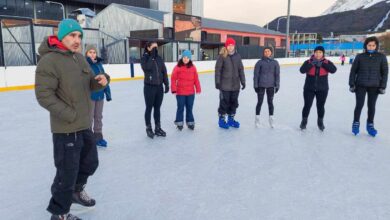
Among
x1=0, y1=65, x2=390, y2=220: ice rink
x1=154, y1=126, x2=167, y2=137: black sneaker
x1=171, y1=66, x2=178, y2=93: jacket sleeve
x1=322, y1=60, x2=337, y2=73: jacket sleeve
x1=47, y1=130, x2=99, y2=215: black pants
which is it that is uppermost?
x1=322, y1=60, x2=337, y2=73: jacket sleeve

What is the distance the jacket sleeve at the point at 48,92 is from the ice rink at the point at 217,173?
3.01 ft

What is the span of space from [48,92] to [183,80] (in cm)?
296

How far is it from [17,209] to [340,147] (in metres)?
3.77

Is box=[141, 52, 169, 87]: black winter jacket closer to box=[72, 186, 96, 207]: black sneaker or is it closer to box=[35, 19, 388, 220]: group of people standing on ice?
box=[35, 19, 388, 220]: group of people standing on ice

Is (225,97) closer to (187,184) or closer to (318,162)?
(318,162)

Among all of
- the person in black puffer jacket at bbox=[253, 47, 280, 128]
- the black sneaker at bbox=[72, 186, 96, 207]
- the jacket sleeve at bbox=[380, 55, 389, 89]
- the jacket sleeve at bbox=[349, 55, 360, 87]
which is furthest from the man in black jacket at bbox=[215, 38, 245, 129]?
the black sneaker at bbox=[72, 186, 96, 207]

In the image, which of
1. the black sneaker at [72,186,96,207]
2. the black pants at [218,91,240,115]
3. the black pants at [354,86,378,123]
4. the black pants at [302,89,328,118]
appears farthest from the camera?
the black pants at [218,91,240,115]

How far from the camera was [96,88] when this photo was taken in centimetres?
208

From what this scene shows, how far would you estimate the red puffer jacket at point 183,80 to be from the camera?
4.60m

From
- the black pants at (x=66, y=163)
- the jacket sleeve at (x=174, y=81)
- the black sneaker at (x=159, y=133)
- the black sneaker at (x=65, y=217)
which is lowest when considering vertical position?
the black sneaker at (x=65, y=217)

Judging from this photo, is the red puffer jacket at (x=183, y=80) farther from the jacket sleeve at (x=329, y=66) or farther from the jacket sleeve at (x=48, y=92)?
the jacket sleeve at (x=48, y=92)

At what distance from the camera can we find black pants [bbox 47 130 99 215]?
1.89 metres

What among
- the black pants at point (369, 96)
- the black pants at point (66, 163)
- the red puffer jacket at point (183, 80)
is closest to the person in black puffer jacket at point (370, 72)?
the black pants at point (369, 96)

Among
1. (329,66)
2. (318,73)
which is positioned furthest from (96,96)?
(329,66)
